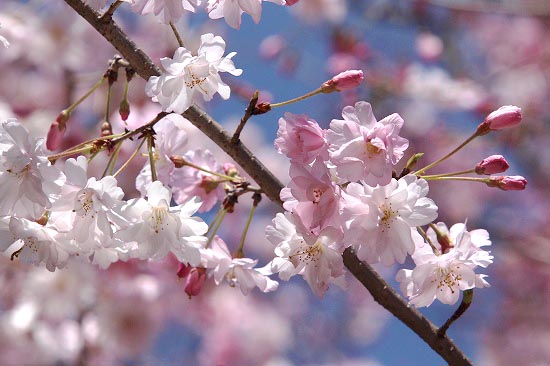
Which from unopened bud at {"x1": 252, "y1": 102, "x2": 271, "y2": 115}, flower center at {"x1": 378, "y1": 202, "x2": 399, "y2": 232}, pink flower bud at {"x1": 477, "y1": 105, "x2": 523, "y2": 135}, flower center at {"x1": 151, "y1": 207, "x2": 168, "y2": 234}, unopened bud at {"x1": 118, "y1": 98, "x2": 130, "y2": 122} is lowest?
flower center at {"x1": 378, "y1": 202, "x2": 399, "y2": 232}

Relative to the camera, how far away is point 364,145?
1162 mm

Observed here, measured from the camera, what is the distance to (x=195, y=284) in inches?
57.3

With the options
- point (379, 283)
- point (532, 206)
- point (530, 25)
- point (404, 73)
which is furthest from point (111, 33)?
point (530, 25)

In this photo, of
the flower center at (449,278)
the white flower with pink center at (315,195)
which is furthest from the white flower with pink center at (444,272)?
the white flower with pink center at (315,195)

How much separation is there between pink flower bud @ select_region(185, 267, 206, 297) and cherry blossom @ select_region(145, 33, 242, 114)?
0.40 m

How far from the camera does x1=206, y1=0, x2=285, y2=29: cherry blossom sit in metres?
1.29

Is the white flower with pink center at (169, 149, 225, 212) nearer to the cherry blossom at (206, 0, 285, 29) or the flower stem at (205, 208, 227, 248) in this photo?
the flower stem at (205, 208, 227, 248)

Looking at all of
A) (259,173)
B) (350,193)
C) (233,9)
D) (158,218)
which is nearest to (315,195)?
(350,193)

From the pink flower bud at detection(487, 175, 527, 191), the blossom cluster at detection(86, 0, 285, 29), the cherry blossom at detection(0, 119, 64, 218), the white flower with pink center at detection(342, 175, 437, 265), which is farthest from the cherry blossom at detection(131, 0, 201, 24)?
the pink flower bud at detection(487, 175, 527, 191)

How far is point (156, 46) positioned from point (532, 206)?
363 centimetres

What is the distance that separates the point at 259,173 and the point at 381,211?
0.26m

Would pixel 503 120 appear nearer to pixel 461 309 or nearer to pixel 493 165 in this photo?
pixel 493 165

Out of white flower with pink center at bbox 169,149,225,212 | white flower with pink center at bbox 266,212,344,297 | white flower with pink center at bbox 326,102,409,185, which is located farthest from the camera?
white flower with pink center at bbox 169,149,225,212

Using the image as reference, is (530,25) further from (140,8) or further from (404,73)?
(140,8)
